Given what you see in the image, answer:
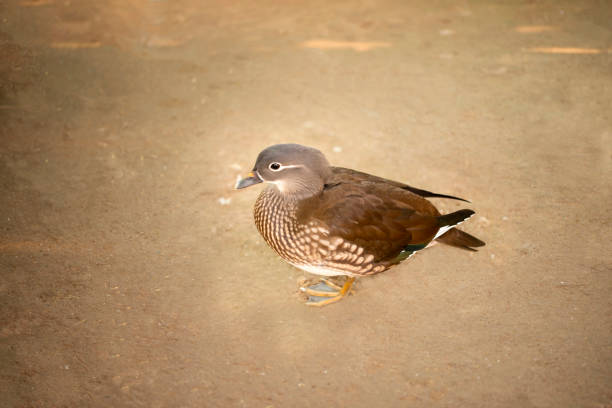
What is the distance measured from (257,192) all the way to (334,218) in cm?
110

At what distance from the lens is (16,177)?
3.56m

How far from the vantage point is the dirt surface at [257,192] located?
256cm

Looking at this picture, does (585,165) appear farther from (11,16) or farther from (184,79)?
(11,16)

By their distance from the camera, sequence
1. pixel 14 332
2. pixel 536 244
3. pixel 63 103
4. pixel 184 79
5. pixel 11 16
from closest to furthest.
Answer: pixel 14 332
pixel 536 244
pixel 63 103
pixel 184 79
pixel 11 16

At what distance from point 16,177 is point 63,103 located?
34.1 inches

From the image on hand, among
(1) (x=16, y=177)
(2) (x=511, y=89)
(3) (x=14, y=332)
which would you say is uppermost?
(2) (x=511, y=89)

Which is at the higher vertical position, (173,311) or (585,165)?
(585,165)

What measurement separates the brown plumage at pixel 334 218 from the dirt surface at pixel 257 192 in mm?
319

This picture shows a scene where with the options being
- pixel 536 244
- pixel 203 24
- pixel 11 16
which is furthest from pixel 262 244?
pixel 11 16

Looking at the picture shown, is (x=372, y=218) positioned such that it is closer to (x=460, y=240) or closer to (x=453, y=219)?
(x=453, y=219)

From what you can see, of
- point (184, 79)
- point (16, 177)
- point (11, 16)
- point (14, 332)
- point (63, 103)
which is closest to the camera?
point (14, 332)

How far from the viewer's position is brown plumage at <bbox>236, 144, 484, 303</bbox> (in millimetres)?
2656

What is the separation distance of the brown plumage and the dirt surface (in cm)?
32

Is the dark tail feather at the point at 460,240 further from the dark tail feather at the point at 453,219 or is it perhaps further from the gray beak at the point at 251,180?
the gray beak at the point at 251,180
